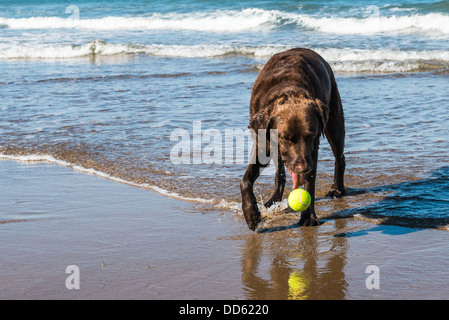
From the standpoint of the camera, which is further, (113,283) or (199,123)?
(199,123)

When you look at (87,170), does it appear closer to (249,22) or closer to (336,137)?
(336,137)

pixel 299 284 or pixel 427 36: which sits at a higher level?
pixel 427 36

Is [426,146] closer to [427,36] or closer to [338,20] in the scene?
[427,36]

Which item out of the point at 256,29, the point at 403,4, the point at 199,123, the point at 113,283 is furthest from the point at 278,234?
the point at 403,4

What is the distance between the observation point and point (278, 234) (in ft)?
17.3

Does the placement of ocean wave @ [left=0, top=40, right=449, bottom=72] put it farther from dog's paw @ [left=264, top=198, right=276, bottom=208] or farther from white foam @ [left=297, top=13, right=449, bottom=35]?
dog's paw @ [left=264, top=198, right=276, bottom=208]

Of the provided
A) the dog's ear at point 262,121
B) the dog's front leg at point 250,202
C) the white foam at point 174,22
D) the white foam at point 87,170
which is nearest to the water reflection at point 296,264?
the dog's front leg at point 250,202

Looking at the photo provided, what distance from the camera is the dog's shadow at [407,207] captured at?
5.30m

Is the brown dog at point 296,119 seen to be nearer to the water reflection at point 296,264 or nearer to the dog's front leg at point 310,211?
the dog's front leg at point 310,211

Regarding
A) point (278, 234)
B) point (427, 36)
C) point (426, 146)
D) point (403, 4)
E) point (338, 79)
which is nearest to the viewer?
point (278, 234)

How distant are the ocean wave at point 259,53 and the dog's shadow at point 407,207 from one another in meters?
8.94
